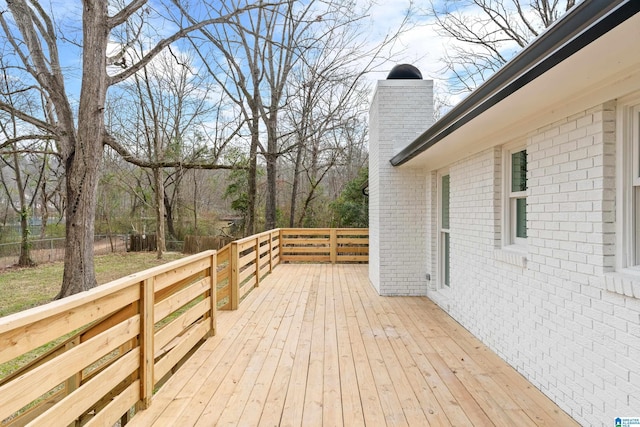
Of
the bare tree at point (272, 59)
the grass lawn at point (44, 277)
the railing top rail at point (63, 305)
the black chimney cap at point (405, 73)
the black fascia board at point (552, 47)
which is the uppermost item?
the bare tree at point (272, 59)

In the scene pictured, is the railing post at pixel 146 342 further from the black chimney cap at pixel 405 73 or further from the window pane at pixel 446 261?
the black chimney cap at pixel 405 73

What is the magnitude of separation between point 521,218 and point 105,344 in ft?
11.2

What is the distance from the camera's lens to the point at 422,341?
386 centimetres

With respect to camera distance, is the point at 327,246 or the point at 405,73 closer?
the point at 405,73

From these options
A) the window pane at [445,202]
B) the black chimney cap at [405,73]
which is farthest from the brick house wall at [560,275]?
the black chimney cap at [405,73]

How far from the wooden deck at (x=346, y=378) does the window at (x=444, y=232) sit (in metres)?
0.86

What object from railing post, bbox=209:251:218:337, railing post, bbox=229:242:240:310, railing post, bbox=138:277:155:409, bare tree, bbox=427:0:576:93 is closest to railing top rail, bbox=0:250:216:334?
railing post, bbox=138:277:155:409

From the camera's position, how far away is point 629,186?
2.09m

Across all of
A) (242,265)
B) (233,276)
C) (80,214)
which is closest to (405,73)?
(242,265)

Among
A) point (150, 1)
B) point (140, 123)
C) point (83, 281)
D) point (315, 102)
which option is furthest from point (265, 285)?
point (140, 123)

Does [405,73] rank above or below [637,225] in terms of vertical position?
above

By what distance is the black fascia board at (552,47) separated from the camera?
4.37 feet

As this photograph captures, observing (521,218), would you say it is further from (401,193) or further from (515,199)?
(401,193)

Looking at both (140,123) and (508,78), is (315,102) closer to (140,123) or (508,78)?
(140,123)
